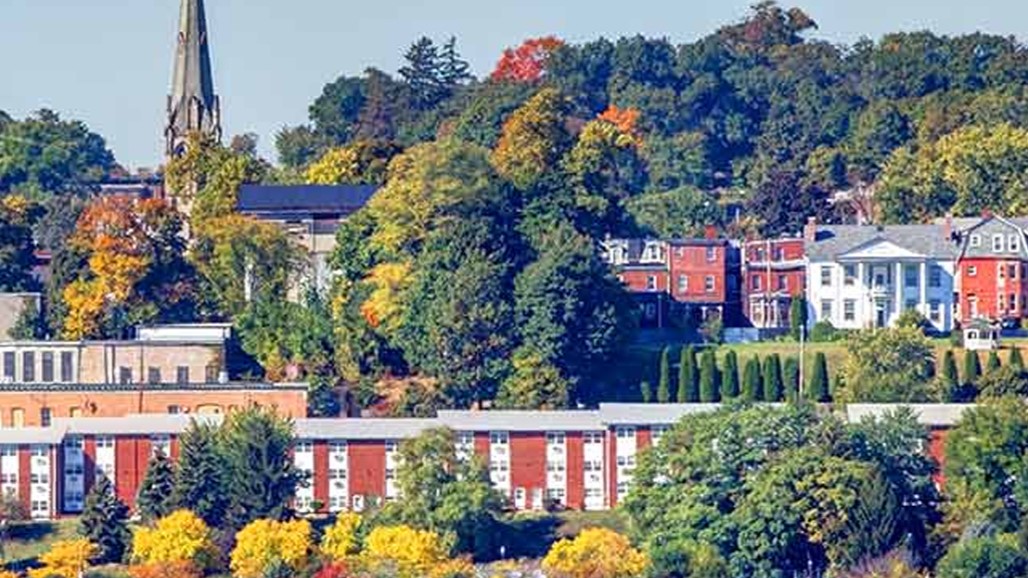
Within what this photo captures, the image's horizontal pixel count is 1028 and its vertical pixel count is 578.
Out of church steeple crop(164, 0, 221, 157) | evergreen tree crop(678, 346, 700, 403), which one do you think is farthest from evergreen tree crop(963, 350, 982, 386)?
church steeple crop(164, 0, 221, 157)

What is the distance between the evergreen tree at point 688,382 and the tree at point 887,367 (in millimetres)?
3153

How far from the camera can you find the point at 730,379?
3812 inches

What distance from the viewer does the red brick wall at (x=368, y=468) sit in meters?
90.6

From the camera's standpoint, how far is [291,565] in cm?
8344

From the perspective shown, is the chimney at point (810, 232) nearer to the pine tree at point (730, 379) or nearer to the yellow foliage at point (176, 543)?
the pine tree at point (730, 379)

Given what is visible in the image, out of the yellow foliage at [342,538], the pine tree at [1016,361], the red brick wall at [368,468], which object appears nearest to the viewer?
the yellow foliage at [342,538]

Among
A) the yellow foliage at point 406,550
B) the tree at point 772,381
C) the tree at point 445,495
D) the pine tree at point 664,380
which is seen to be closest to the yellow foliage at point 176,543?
the yellow foliage at point 406,550

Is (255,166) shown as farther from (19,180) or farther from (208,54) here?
(19,180)

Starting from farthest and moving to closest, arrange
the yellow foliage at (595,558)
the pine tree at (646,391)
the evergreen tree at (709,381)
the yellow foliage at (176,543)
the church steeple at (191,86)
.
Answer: the church steeple at (191,86) → the pine tree at (646,391) → the evergreen tree at (709,381) → the yellow foliage at (176,543) → the yellow foliage at (595,558)

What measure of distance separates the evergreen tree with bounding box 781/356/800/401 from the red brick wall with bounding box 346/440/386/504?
10.0 meters

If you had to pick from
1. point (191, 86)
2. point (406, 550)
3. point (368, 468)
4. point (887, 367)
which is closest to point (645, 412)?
point (368, 468)

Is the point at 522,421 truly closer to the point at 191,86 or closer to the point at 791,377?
the point at 791,377

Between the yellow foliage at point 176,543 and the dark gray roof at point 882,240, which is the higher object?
the dark gray roof at point 882,240

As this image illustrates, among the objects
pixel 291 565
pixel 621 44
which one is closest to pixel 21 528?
pixel 291 565
